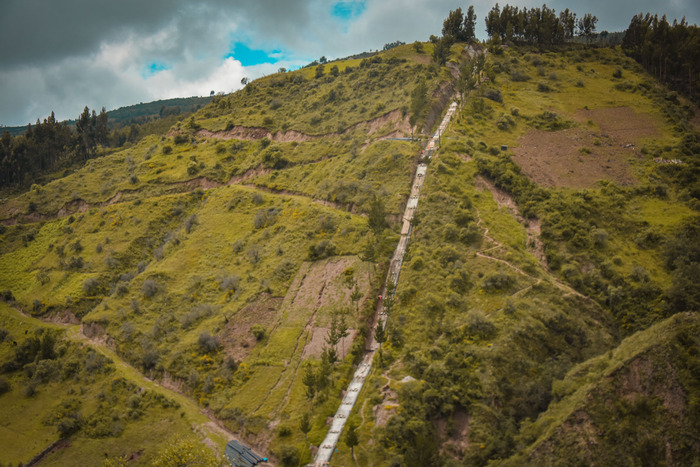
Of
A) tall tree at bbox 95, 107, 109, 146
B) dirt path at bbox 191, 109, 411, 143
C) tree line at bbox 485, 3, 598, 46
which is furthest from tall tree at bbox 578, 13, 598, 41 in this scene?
tall tree at bbox 95, 107, 109, 146

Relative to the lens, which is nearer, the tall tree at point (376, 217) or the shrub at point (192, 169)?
the tall tree at point (376, 217)

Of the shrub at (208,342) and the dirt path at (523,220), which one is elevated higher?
the dirt path at (523,220)

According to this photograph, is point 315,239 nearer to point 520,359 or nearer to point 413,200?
point 413,200

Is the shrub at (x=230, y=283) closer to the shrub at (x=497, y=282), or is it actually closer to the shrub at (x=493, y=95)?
the shrub at (x=497, y=282)

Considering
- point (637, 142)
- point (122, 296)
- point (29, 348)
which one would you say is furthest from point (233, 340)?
point (637, 142)

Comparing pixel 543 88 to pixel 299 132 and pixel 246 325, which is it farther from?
pixel 246 325

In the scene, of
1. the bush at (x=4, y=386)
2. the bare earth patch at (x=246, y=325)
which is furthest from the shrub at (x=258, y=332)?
the bush at (x=4, y=386)
